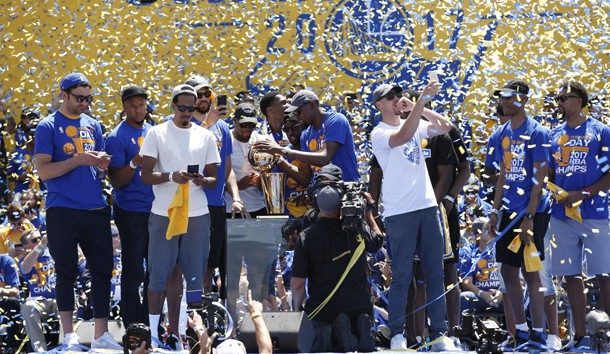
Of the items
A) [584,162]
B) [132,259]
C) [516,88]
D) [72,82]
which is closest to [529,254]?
[584,162]

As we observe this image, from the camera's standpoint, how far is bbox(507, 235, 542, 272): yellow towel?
7691mm

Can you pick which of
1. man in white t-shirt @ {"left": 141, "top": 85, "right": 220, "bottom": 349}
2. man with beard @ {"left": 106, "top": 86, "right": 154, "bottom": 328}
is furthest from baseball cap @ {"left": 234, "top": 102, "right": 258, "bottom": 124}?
man in white t-shirt @ {"left": 141, "top": 85, "right": 220, "bottom": 349}

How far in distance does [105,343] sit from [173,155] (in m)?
1.39

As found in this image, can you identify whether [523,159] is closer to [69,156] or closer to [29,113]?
[69,156]

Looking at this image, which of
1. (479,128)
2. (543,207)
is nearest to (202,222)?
(543,207)

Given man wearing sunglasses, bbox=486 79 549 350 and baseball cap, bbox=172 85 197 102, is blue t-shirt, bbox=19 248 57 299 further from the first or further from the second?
man wearing sunglasses, bbox=486 79 549 350

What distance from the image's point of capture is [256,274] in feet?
27.1

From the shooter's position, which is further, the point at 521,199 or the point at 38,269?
the point at 38,269

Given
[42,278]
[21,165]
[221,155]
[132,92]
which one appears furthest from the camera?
[21,165]

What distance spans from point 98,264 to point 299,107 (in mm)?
→ 1910

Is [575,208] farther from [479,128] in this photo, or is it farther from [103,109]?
[103,109]

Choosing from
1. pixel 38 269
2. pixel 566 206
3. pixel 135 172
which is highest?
pixel 135 172

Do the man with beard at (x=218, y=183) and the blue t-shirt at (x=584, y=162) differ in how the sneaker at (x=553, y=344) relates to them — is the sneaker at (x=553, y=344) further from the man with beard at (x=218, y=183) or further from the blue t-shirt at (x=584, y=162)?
the man with beard at (x=218, y=183)

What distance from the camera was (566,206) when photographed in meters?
8.16
